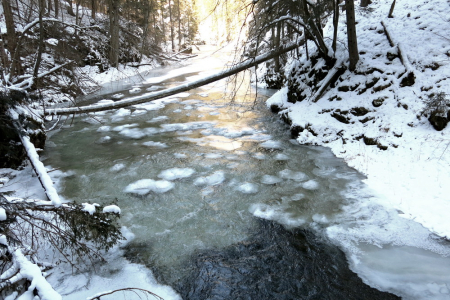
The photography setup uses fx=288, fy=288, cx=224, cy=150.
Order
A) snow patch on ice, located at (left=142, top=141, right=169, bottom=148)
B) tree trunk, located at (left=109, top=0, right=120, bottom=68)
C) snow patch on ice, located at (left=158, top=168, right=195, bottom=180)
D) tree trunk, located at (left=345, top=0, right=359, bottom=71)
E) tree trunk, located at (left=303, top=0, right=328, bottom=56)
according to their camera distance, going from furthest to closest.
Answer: snow patch on ice, located at (left=142, top=141, right=169, bottom=148) < tree trunk, located at (left=345, top=0, right=359, bottom=71) < tree trunk, located at (left=303, top=0, right=328, bottom=56) < snow patch on ice, located at (left=158, top=168, right=195, bottom=180) < tree trunk, located at (left=109, top=0, right=120, bottom=68)

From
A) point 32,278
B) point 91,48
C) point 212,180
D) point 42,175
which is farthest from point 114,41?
point 32,278

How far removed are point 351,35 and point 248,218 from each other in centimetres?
691

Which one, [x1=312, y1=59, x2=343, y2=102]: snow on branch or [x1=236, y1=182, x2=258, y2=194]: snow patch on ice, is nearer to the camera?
[x1=236, y1=182, x2=258, y2=194]: snow patch on ice

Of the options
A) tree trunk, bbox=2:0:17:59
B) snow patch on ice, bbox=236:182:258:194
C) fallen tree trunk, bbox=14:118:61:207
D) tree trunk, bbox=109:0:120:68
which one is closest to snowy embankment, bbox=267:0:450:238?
snow patch on ice, bbox=236:182:258:194

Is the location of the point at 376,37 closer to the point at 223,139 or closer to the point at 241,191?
the point at 223,139

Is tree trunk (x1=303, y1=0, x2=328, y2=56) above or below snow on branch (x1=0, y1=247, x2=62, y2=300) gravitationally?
above

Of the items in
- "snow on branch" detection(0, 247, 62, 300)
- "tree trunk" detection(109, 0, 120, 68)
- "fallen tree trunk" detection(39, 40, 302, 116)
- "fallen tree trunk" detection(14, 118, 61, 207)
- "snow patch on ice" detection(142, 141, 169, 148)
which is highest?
"tree trunk" detection(109, 0, 120, 68)

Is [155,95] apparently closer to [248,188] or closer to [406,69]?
[248,188]

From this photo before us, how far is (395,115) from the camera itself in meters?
7.60

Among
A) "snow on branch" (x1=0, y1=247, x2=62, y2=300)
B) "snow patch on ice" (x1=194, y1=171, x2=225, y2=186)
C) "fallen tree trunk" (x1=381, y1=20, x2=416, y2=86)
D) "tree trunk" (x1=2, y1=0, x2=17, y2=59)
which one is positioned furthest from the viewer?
"fallen tree trunk" (x1=381, y1=20, x2=416, y2=86)

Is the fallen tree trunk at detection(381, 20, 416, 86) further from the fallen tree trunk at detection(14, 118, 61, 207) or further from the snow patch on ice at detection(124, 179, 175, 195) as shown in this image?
the fallen tree trunk at detection(14, 118, 61, 207)

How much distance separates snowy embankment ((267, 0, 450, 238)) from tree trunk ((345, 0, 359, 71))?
0.79 ft

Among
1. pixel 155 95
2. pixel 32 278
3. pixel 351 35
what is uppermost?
pixel 351 35

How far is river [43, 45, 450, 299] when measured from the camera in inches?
151
